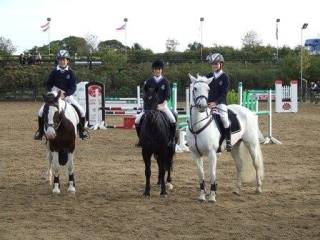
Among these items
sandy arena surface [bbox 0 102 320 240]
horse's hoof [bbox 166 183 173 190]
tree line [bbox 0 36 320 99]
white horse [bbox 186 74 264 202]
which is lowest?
sandy arena surface [bbox 0 102 320 240]

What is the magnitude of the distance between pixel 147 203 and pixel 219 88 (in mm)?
2416

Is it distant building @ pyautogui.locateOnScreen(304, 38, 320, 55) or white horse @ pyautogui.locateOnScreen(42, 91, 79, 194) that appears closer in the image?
white horse @ pyautogui.locateOnScreen(42, 91, 79, 194)

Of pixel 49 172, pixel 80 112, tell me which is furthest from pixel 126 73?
pixel 80 112

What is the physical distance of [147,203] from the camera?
9555 millimetres

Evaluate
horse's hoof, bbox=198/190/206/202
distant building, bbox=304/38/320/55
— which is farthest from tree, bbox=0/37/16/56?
horse's hoof, bbox=198/190/206/202

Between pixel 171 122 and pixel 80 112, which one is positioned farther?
pixel 80 112

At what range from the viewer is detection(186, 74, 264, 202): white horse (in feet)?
31.0

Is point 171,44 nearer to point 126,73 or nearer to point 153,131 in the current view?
point 126,73

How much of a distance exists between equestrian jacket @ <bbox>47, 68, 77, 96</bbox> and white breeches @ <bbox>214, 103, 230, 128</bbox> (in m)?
2.91

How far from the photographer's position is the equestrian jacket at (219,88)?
1009cm

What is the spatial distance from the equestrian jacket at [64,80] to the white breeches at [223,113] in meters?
2.91

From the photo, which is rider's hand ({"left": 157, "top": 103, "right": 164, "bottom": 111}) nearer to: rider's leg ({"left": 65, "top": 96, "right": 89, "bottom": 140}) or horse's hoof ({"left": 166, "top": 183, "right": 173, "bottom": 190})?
horse's hoof ({"left": 166, "top": 183, "right": 173, "bottom": 190})

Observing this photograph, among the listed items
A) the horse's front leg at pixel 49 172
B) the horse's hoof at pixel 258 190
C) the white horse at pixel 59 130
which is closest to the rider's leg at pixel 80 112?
the white horse at pixel 59 130

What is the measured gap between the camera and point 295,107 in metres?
34.9
